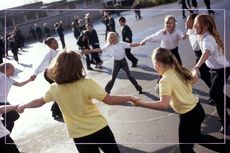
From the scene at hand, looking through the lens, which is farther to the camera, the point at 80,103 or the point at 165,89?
the point at 165,89

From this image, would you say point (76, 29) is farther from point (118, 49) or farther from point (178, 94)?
point (178, 94)

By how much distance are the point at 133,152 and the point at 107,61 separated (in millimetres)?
3979

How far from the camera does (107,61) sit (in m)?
8.80

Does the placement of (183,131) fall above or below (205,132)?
above

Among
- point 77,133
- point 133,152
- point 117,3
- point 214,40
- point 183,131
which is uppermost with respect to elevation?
point 117,3

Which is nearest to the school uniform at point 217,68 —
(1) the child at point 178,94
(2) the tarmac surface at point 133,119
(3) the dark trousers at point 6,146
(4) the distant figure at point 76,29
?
(2) the tarmac surface at point 133,119

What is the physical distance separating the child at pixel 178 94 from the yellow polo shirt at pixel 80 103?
0.43 meters

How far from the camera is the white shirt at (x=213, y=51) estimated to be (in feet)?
15.0

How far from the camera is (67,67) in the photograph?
3.23 m

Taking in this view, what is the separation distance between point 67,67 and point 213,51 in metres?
2.16

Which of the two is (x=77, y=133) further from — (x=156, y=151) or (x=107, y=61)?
(x=107, y=61)

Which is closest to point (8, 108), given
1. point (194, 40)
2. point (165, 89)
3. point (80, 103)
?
point (80, 103)

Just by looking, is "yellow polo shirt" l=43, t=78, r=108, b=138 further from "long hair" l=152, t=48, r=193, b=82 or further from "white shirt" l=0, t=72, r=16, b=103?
"white shirt" l=0, t=72, r=16, b=103

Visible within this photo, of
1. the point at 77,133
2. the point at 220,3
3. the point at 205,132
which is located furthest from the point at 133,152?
the point at 220,3
